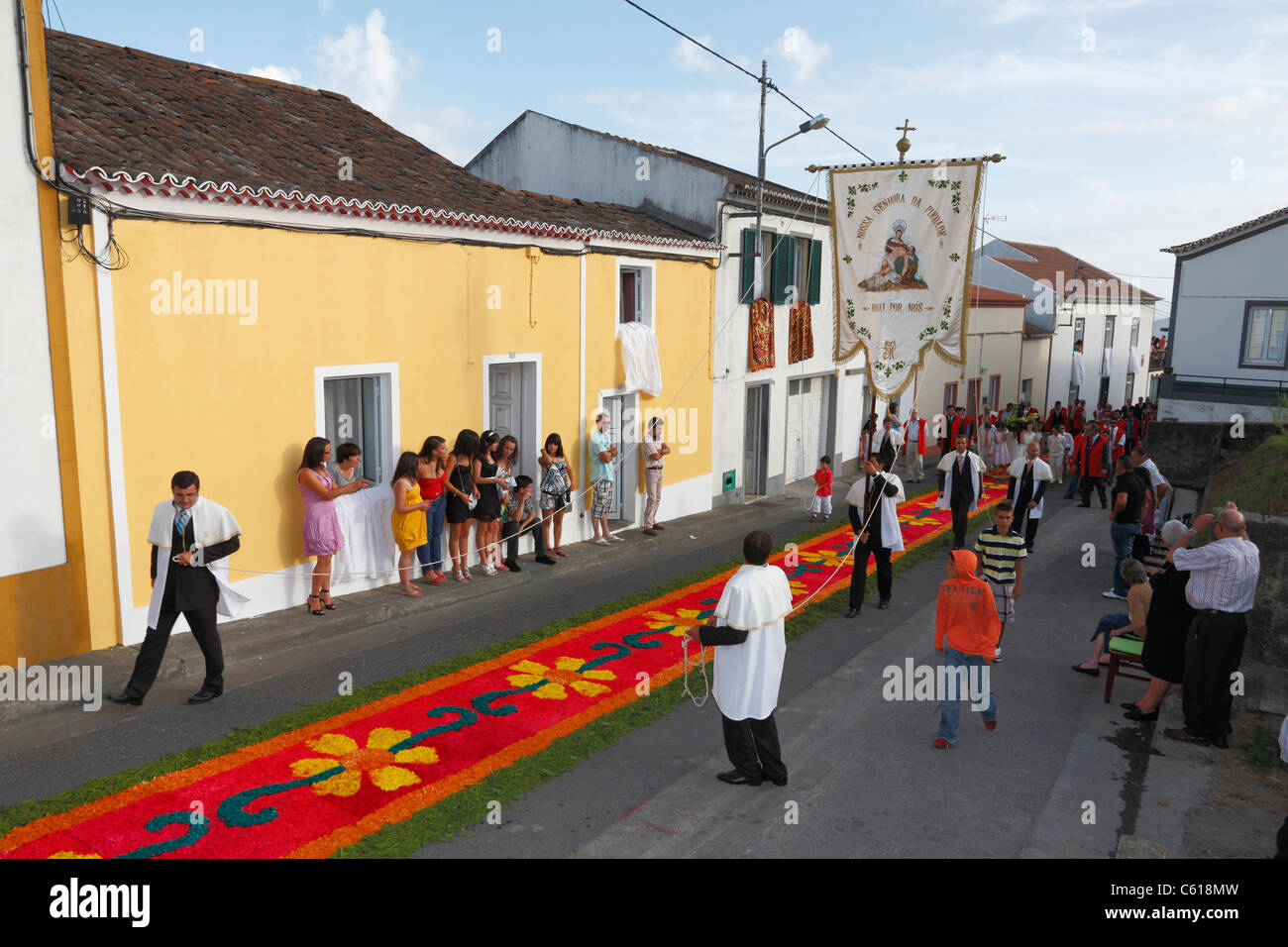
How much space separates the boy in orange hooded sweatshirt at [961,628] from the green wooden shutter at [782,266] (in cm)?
1164

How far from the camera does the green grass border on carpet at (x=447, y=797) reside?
5.40 metres

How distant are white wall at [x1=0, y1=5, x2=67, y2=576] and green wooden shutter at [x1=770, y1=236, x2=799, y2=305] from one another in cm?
1272

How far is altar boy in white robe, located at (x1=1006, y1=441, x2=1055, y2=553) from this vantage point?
12641 mm

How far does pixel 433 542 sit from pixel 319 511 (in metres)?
1.75

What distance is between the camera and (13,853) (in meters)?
5.02

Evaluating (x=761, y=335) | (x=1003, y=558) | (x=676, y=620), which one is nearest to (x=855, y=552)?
(x=1003, y=558)

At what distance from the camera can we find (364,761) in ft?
20.8

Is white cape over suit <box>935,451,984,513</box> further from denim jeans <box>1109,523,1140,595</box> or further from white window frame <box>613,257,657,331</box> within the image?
white window frame <box>613,257,657,331</box>

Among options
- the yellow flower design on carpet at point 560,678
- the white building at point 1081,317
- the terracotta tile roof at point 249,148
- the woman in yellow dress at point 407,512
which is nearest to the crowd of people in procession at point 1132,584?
the yellow flower design on carpet at point 560,678

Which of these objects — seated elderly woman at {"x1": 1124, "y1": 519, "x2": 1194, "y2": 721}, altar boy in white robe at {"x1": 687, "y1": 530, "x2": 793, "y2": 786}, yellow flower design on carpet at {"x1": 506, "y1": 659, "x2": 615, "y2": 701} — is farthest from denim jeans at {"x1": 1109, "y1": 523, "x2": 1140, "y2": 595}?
altar boy in white robe at {"x1": 687, "y1": 530, "x2": 793, "y2": 786}

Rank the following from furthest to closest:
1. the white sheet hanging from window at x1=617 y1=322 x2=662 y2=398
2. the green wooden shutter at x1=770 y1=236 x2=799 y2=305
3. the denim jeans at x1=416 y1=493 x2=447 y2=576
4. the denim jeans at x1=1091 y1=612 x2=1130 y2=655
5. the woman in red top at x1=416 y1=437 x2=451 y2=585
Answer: the green wooden shutter at x1=770 y1=236 x2=799 y2=305, the white sheet hanging from window at x1=617 y1=322 x2=662 y2=398, the denim jeans at x1=416 y1=493 x2=447 y2=576, the woman in red top at x1=416 y1=437 x2=451 y2=585, the denim jeans at x1=1091 y1=612 x2=1130 y2=655

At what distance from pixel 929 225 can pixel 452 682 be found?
27.6 feet

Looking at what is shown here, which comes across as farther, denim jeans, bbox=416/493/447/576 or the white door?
the white door

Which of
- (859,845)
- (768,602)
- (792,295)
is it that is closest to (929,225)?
(792,295)
